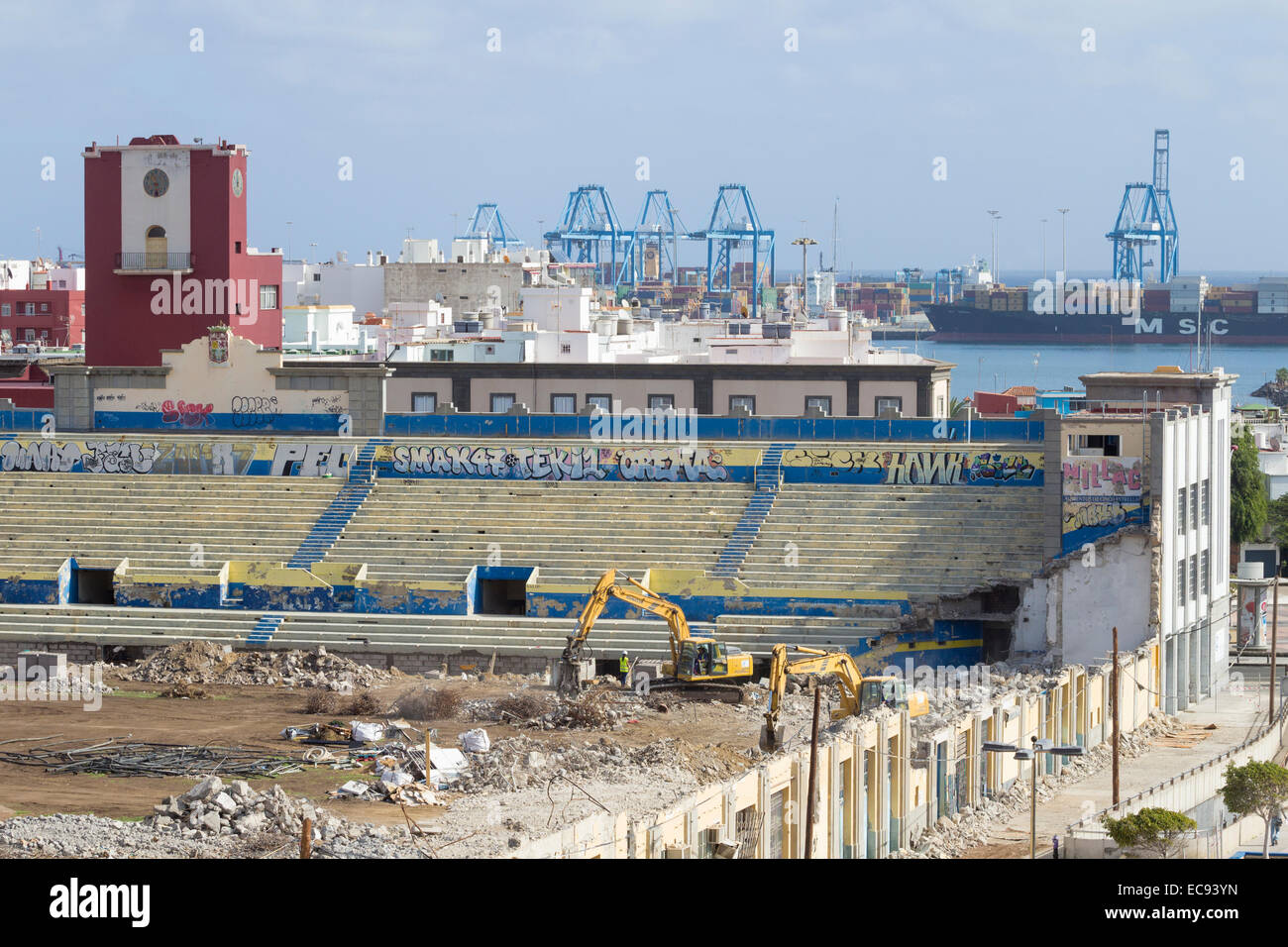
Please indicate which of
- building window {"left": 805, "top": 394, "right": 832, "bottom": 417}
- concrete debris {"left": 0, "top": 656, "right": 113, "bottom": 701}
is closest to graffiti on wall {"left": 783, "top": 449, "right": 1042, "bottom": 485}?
building window {"left": 805, "top": 394, "right": 832, "bottom": 417}

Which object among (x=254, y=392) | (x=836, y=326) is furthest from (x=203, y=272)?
(x=836, y=326)

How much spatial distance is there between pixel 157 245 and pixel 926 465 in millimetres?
30722

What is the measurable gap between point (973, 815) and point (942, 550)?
14.5m

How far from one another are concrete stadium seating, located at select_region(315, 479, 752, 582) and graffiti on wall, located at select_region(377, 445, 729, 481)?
14.8 inches

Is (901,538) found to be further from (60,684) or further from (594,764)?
(60,684)

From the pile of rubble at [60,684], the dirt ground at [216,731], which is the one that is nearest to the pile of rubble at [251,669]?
the dirt ground at [216,731]

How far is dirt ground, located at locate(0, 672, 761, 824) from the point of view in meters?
35.2

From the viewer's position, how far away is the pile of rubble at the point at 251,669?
4878 cm

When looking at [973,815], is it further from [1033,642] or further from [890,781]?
[1033,642]

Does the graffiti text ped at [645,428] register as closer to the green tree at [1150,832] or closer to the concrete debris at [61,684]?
the concrete debris at [61,684]

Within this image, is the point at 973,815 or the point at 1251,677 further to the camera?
the point at 1251,677

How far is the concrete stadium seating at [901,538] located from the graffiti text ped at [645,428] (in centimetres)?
356

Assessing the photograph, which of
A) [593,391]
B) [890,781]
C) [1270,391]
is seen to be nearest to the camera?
[890,781]

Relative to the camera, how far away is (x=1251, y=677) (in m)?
52.7
